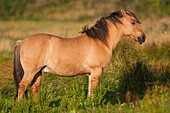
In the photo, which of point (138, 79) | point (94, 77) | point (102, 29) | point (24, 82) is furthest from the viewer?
point (138, 79)

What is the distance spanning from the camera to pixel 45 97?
900 centimetres

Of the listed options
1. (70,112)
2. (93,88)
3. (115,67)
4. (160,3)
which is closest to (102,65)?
(93,88)

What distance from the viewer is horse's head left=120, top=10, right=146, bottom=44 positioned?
32.0ft

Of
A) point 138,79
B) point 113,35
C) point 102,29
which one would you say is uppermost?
point 102,29

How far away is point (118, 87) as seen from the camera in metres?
11.2

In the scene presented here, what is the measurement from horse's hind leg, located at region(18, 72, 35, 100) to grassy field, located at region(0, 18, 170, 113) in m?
0.21

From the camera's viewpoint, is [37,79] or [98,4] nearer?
[37,79]

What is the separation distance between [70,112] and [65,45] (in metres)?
1.37

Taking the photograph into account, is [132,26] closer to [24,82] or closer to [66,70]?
[66,70]

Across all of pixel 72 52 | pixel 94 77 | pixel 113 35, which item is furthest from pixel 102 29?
pixel 94 77

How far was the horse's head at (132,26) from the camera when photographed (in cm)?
975

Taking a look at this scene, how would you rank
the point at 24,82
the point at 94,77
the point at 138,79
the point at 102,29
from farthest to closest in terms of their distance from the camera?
the point at 138,79
the point at 102,29
the point at 94,77
the point at 24,82

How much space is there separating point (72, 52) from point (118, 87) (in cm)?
216

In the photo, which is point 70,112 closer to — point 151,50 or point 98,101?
point 98,101
